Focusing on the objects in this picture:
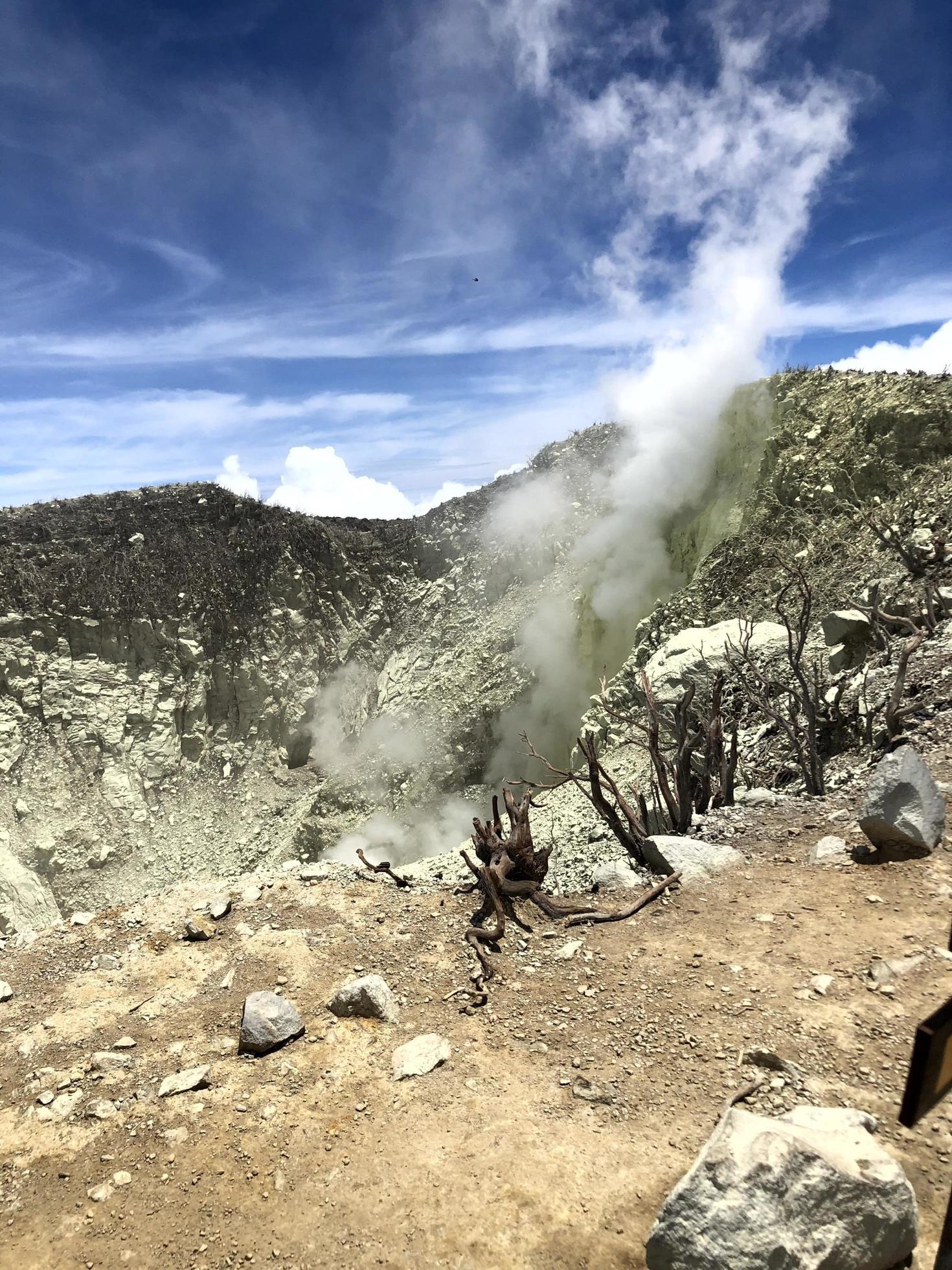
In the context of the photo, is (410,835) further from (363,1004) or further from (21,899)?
(363,1004)

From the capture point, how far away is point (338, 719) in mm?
21250

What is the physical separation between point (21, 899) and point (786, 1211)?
60.1 ft

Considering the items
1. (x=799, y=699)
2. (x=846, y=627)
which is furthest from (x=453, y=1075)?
(x=846, y=627)

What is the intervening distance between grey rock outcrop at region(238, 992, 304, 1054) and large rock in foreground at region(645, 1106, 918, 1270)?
2.40 metres

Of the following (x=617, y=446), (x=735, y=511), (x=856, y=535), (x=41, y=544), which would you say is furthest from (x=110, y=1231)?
(x=41, y=544)

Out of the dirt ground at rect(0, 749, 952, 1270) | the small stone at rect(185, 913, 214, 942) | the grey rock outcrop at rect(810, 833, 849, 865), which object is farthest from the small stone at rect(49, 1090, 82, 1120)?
the grey rock outcrop at rect(810, 833, 849, 865)

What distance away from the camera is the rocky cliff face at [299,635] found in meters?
13.9

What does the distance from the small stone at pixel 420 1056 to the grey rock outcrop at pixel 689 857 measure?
2260 mm

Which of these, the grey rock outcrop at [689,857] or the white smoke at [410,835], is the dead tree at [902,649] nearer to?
the grey rock outcrop at [689,857]

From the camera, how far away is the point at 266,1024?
3.90 m

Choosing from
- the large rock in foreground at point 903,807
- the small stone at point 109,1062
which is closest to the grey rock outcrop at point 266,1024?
the small stone at point 109,1062

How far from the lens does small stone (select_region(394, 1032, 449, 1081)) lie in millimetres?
3652

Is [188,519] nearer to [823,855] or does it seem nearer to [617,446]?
[617,446]

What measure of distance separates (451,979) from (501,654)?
13949 millimetres
